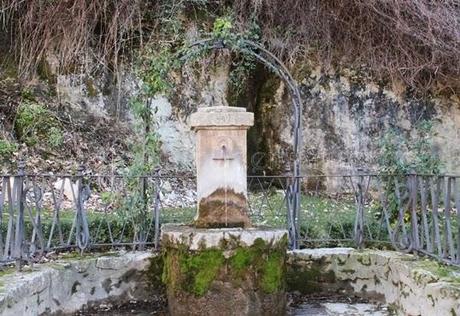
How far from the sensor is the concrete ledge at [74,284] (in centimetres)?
366

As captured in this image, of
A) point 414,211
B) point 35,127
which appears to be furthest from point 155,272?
point 35,127

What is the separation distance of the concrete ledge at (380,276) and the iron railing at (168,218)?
0.14 metres

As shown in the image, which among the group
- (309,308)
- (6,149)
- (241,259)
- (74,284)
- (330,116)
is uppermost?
(330,116)

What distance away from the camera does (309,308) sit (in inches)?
188

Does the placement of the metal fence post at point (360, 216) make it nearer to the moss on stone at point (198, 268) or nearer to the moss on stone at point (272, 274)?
the moss on stone at point (272, 274)

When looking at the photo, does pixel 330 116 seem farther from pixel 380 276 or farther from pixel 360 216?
pixel 380 276

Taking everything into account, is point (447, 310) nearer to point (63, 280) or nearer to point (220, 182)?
point (220, 182)

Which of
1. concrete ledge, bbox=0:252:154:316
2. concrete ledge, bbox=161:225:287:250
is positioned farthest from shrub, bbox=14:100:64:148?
concrete ledge, bbox=161:225:287:250

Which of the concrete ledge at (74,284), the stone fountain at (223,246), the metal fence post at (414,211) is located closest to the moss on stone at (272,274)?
the stone fountain at (223,246)

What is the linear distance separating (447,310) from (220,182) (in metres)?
1.91

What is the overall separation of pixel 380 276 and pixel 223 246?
1.59m

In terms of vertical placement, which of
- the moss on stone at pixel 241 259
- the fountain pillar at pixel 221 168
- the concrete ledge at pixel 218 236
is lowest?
the moss on stone at pixel 241 259

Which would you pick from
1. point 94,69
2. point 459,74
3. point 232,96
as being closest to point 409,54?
point 459,74

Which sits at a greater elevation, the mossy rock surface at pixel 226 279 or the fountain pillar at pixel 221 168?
the fountain pillar at pixel 221 168
